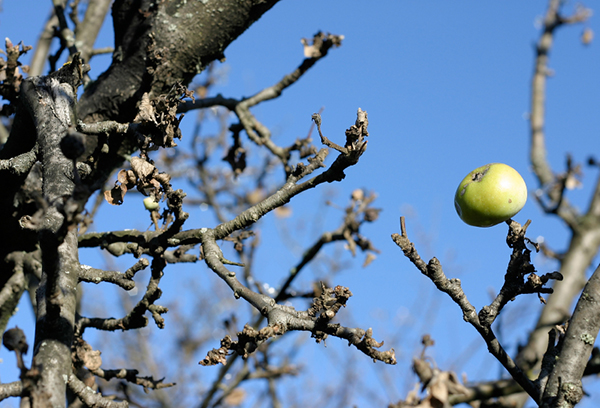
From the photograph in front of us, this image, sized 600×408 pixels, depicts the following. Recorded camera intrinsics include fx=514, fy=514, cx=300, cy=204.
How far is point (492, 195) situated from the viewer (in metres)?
2.21

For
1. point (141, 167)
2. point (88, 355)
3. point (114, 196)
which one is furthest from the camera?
point (88, 355)

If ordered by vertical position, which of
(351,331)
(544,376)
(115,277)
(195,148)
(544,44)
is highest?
(544,44)

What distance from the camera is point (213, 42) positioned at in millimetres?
2457

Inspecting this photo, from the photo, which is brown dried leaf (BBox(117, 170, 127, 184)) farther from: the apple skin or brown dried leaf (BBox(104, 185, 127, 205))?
the apple skin

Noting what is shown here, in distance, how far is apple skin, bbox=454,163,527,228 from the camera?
2209 millimetres

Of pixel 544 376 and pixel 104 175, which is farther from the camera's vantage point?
pixel 104 175

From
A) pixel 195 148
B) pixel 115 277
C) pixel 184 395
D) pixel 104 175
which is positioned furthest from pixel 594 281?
pixel 184 395

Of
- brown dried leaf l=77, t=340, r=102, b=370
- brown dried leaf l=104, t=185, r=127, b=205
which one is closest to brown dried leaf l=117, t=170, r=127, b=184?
brown dried leaf l=104, t=185, r=127, b=205

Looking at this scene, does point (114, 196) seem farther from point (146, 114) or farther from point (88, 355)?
point (88, 355)

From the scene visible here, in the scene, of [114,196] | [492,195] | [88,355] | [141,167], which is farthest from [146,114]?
[492,195]

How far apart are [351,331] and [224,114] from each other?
28.6ft

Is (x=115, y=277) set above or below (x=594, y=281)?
above

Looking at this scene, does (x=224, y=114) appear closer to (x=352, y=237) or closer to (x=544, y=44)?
(x=544, y=44)

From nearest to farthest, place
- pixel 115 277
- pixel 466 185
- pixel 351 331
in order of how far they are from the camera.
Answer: pixel 351 331, pixel 115 277, pixel 466 185
